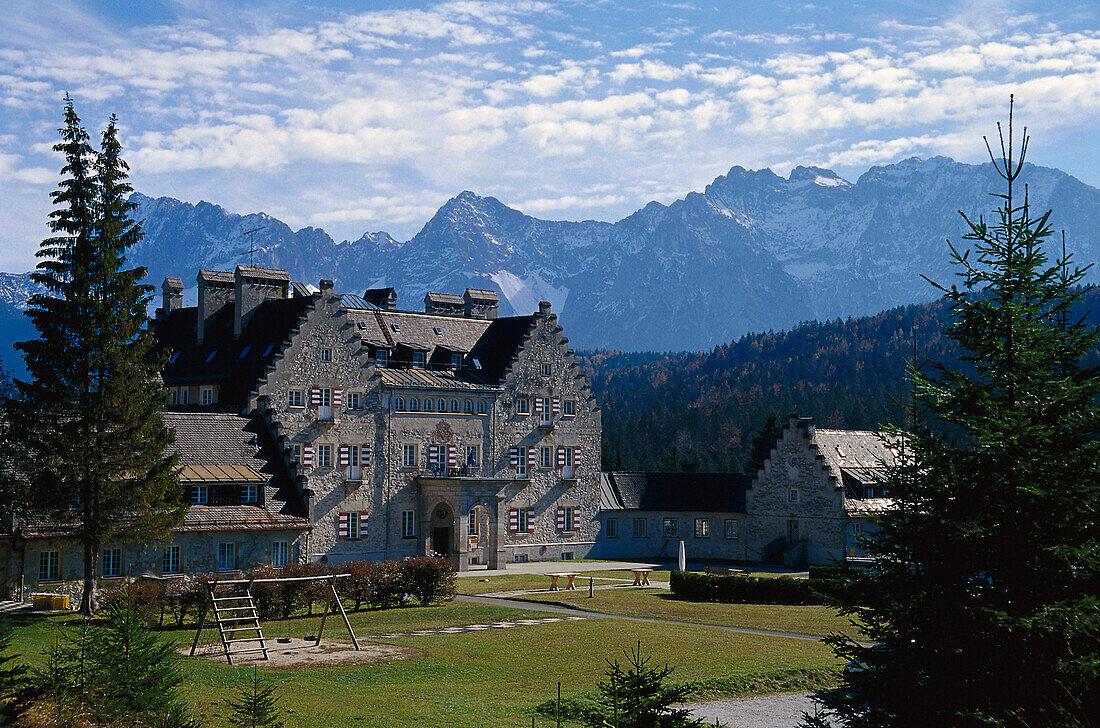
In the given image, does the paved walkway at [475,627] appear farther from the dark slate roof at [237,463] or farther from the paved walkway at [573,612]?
the dark slate roof at [237,463]

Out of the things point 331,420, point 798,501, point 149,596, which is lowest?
point 149,596

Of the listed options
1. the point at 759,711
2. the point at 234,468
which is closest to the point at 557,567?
the point at 234,468

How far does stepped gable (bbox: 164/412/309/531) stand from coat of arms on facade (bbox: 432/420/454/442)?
38.0 feet

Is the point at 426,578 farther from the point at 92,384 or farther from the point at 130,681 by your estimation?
the point at 130,681

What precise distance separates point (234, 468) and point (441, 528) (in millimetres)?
15918

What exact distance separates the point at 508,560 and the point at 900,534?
2266 inches

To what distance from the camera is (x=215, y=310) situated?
226 feet

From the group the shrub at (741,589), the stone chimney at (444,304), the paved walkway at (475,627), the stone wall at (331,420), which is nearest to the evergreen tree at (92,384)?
the paved walkway at (475,627)

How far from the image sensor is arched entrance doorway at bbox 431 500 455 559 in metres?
66.2

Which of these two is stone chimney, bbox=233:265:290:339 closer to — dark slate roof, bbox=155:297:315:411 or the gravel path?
dark slate roof, bbox=155:297:315:411

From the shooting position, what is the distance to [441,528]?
6669cm

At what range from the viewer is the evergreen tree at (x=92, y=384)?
4084 centimetres

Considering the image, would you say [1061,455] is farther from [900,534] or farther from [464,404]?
[464,404]

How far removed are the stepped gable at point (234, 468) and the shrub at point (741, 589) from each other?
20417 mm
